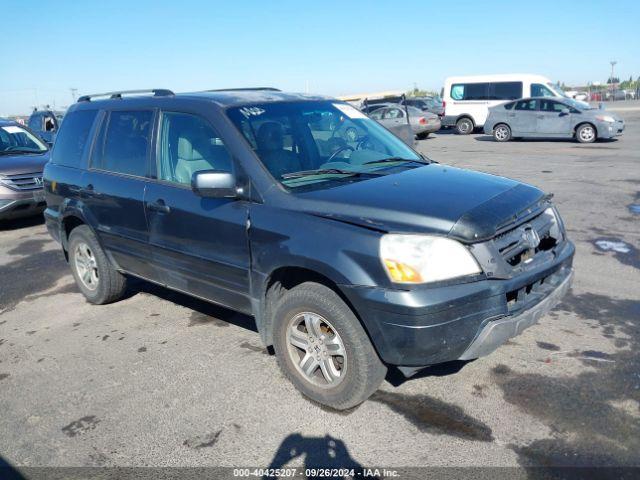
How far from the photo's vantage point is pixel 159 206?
4.11 m

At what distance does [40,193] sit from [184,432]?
6.67 meters

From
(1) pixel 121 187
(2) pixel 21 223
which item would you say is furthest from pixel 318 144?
(2) pixel 21 223

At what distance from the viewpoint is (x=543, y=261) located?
11.0 feet

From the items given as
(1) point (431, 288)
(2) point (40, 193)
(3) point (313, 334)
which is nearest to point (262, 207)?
(3) point (313, 334)

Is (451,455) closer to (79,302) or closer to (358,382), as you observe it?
(358,382)

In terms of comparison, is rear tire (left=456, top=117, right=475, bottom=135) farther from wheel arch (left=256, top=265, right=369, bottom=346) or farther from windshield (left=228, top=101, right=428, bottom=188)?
wheel arch (left=256, top=265, right=369, bottom=346)

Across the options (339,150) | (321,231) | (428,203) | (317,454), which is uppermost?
(339,150)

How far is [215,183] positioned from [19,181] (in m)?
6.80

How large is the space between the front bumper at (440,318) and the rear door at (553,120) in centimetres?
1677

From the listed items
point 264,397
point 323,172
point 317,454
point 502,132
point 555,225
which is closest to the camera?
point 317,454

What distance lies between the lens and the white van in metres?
21.0

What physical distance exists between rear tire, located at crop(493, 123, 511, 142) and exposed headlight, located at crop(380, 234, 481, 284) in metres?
18.0

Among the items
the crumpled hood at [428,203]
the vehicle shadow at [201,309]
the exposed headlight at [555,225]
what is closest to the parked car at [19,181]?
the vehicle shadow at [201,309]

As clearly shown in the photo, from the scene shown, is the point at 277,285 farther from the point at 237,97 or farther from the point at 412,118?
the point at 412,118
